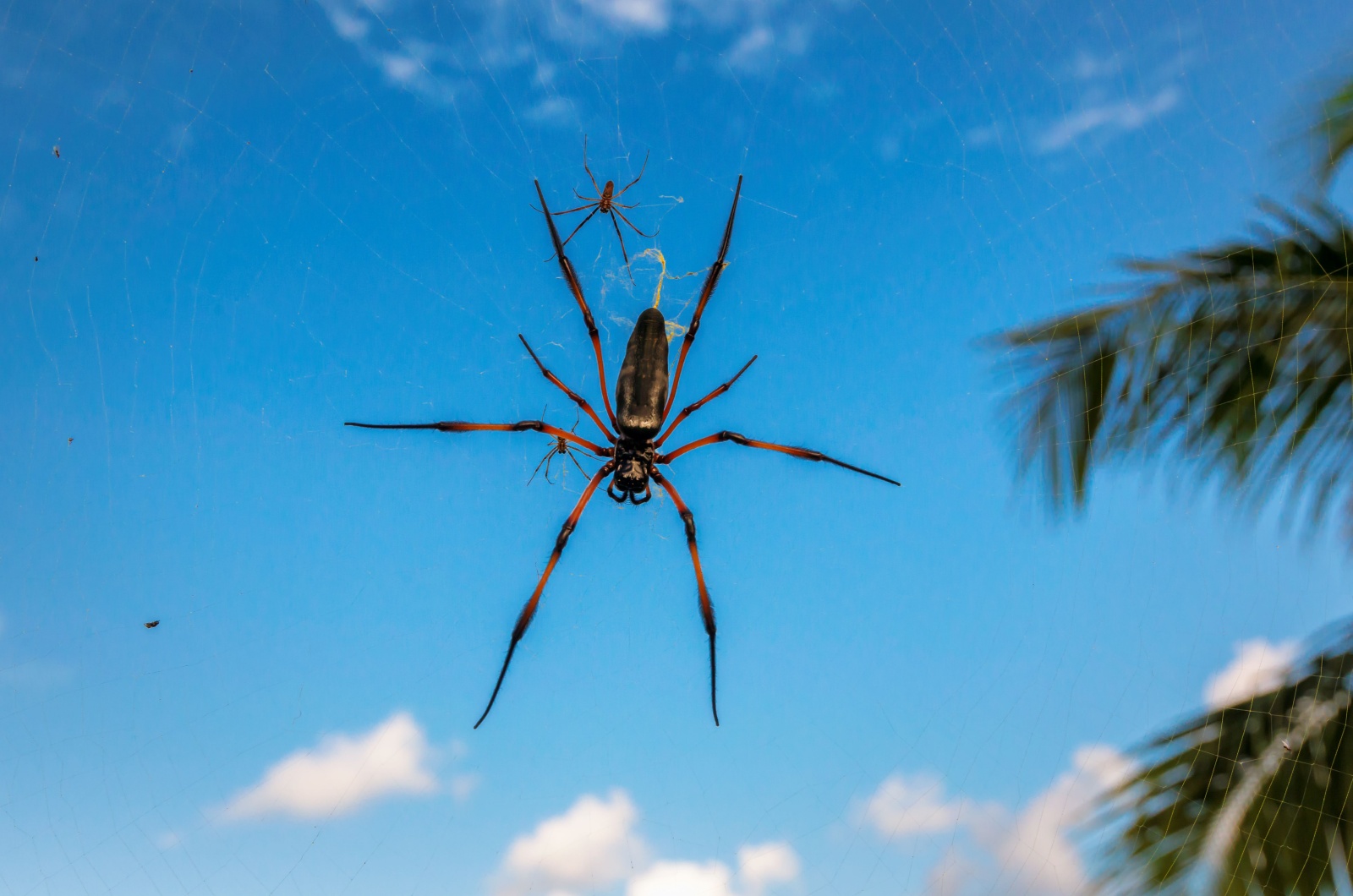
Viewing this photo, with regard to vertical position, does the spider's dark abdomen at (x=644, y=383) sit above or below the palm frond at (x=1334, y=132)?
below

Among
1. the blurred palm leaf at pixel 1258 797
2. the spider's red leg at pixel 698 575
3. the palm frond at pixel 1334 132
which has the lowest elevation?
the blurred palm leaf at pixel 1258 797

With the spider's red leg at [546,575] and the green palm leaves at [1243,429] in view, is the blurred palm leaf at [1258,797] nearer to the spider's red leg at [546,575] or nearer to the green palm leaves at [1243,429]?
the green palm leaves at [1243,429]

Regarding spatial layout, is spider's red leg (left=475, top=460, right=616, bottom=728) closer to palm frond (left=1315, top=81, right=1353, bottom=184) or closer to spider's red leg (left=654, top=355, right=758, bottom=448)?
spider's red leg (left=654, top=355, right=758, bottom=448)

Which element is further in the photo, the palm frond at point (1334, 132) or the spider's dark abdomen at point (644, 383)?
→ the palm frond at point (1334, 132)

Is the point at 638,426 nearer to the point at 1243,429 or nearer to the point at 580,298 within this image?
the point at 580,298

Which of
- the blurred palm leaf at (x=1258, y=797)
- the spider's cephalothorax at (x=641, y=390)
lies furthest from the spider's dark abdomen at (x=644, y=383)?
the blurred palm leaf at (x=1258, y=797)

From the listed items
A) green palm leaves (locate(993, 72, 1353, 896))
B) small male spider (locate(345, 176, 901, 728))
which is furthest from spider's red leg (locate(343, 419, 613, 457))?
green palm leaves (locate(993, 72, 1353, 896))

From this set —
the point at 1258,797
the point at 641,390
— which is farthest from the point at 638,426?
the point at 1258,797

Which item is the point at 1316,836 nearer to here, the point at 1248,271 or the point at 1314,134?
the point at 1248,271
